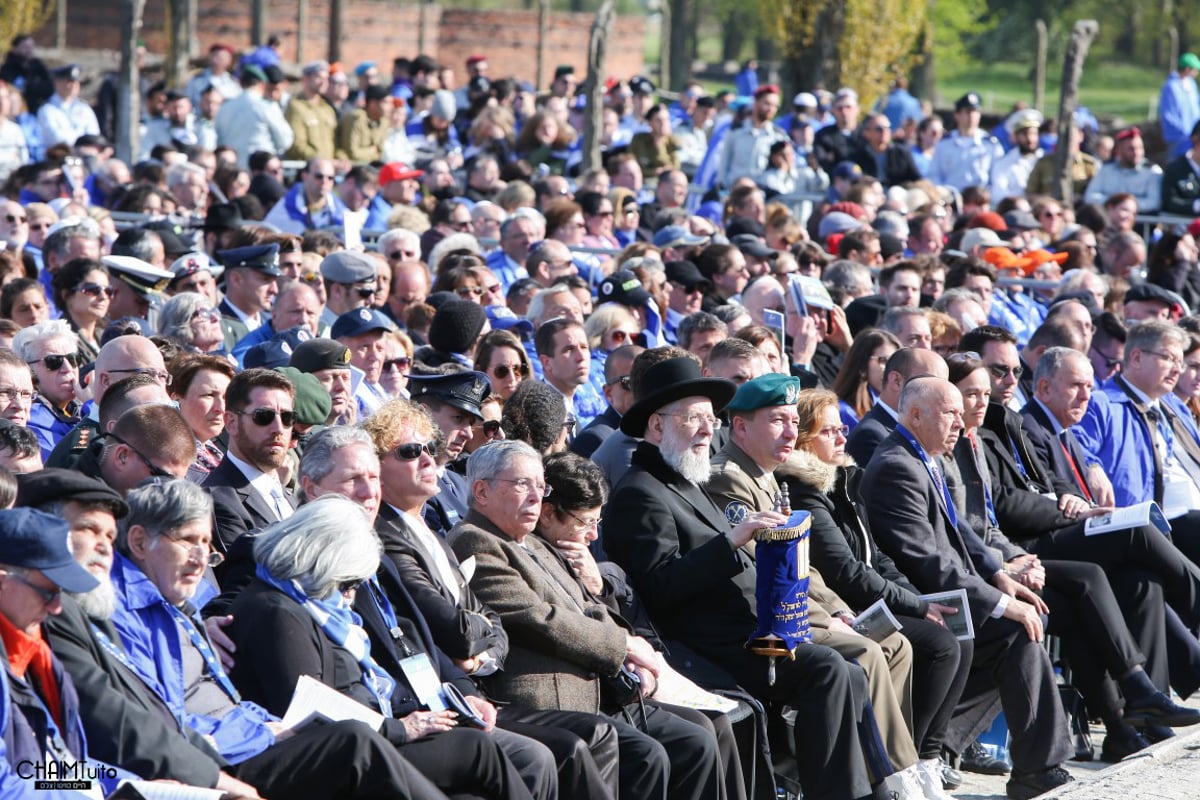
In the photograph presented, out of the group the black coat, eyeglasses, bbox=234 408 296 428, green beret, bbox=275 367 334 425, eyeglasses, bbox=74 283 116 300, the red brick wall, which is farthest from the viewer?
the red brick wall

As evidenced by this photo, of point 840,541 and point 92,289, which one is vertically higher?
point 92,289

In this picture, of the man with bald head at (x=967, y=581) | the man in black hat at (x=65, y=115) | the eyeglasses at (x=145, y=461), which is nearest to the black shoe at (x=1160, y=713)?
the man with bald head at (x=967, y=581)

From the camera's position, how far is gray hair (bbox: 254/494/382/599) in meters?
5.41

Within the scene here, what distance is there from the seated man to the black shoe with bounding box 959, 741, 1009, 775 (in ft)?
7.04

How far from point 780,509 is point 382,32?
35557 mm

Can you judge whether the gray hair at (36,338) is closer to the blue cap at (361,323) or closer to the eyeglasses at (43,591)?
the blue cap at (361,323)

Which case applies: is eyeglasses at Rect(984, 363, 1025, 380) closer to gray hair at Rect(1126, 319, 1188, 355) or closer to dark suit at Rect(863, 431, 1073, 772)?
gray hair at Rect(1126, 319, 1188, 355)

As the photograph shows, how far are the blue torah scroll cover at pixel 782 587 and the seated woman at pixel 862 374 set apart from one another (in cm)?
278

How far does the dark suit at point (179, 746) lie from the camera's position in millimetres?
4637

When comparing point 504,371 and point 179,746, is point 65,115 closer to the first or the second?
point 504,371

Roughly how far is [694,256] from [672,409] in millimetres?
5541

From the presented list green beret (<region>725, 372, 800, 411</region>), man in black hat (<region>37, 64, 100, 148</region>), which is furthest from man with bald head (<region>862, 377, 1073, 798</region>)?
man in black hat (<region>37, 64, 100, 148</region>)

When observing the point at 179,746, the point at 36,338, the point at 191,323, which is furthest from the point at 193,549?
the point at 191,323

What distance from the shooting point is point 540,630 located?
20.2 feet
